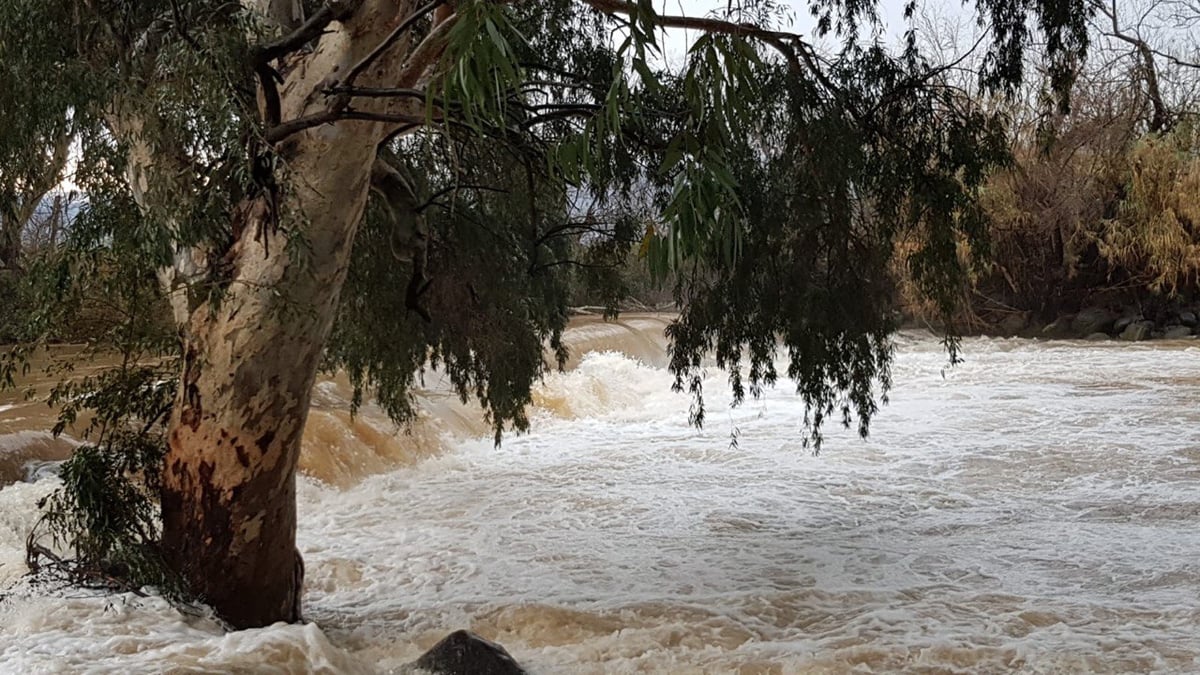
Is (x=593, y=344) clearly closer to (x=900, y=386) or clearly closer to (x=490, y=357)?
(x=900, y=386)

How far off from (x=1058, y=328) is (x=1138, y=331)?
1278 mm

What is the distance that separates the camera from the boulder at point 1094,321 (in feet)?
56.0

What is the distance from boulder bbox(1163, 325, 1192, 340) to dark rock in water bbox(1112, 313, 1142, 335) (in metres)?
0.44

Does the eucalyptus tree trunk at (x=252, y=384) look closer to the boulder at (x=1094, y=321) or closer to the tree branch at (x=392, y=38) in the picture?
the tree branch at (x=392, y=38)

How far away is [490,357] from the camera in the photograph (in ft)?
19.9

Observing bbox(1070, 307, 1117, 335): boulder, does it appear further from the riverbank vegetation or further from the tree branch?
the tree branch

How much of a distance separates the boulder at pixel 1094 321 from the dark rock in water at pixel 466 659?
15.3 m

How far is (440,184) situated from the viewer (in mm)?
6203

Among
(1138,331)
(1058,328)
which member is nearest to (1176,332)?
(1138,331)

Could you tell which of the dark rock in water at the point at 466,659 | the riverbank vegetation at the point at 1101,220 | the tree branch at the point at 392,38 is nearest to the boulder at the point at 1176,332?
the riverbank vegetation at the point at 1101,220

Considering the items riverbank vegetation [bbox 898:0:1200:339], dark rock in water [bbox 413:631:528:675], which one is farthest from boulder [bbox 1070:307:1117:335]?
dark rock in water [bbox 413:631:528:675]

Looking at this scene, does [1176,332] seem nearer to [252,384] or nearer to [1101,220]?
[1101,220]

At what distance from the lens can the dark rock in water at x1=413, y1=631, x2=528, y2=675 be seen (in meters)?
3.98

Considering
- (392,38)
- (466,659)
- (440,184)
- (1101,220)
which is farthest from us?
(1101,220)
